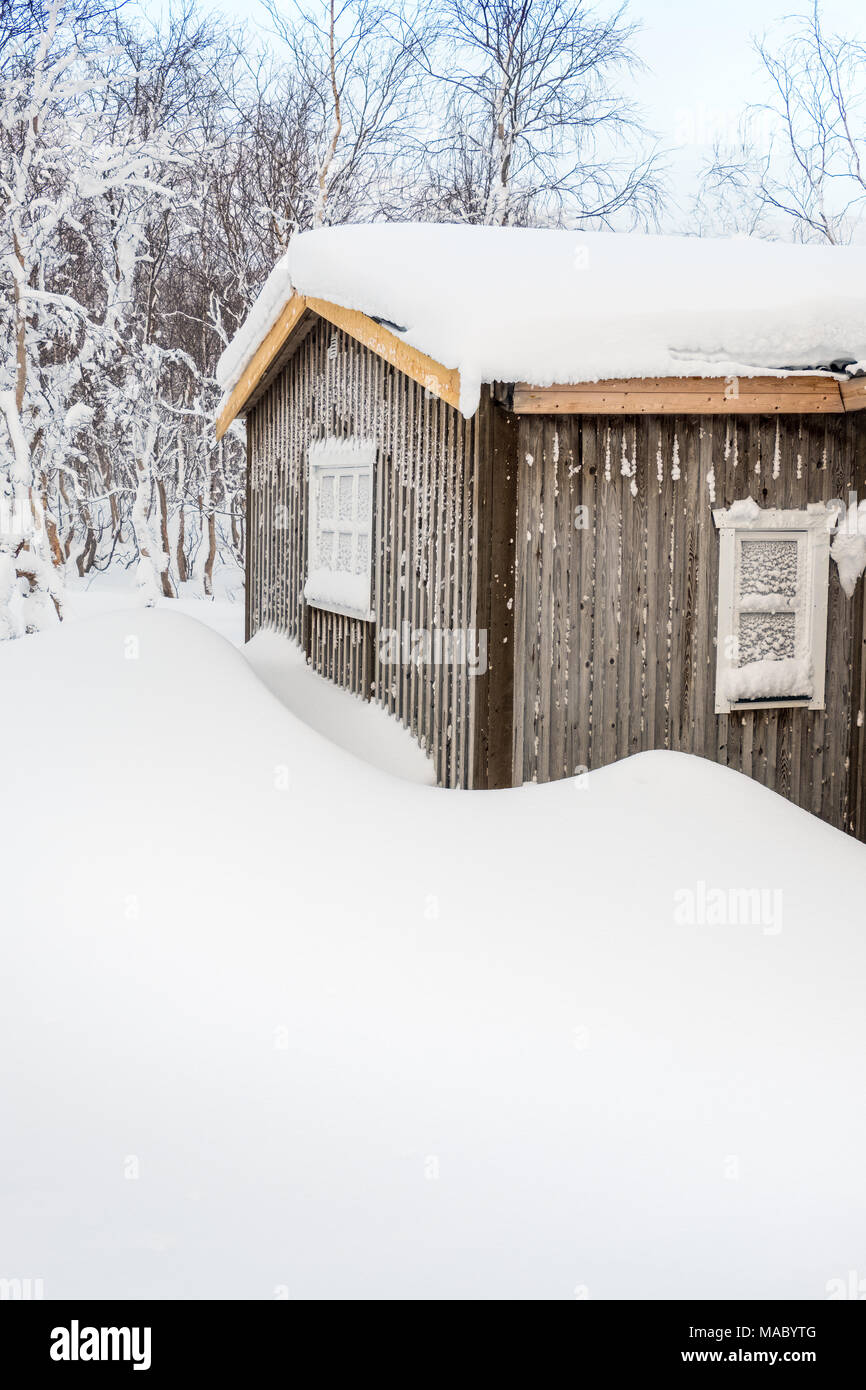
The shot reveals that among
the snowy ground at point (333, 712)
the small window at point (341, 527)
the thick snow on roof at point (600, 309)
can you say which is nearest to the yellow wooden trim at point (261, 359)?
the small window at point (341, 527)

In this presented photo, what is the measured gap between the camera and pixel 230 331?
24.7 metres

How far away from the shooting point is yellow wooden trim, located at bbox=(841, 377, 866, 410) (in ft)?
24.8

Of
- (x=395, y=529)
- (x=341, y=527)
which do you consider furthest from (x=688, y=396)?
(x=341, y=527)

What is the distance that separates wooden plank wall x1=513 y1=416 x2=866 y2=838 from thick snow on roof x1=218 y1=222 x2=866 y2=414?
0.51 metres

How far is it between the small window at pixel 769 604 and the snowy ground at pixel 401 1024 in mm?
1294

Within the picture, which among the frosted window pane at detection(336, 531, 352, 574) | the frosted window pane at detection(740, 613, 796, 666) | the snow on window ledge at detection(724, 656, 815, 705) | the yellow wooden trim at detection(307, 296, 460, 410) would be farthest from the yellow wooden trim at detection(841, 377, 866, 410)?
the frosted window pane at detection(336, 531, 352, 574)

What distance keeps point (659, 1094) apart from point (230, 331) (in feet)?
74.0

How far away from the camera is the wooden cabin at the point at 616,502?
716 cm

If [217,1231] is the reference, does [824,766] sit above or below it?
above

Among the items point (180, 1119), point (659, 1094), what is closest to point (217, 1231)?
point (180, 1119)

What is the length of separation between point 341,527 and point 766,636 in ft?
12.0

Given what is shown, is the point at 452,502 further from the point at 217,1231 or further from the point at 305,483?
the point at 217,1231

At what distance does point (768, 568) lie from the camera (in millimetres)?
7984

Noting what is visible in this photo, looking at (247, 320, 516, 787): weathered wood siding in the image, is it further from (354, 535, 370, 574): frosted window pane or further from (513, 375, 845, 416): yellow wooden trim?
(513, 375, 845, 416): yellow wooden trim
